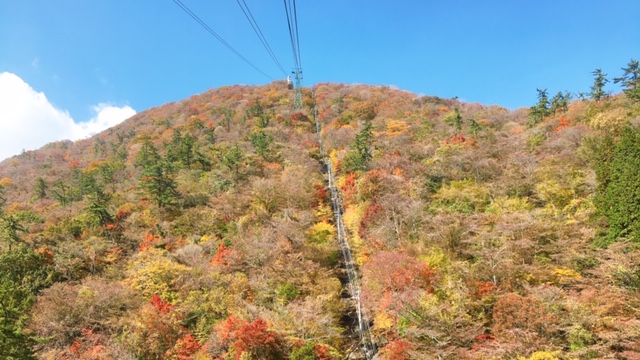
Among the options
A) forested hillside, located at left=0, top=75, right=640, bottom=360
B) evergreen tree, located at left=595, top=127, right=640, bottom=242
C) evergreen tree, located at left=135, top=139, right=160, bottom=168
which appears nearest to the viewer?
forested hillside, located at left=0, top=75, right=640, bottom=360

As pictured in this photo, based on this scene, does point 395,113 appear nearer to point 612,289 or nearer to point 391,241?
point 391,241

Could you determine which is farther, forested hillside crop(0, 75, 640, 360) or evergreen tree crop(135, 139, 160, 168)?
evergreen tree crop(135, 139, 160, 168)

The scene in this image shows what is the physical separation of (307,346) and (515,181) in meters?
23.7

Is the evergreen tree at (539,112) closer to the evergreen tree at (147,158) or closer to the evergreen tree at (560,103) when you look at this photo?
the evergreen tree at (560,103)

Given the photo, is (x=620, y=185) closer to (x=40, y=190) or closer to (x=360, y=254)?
(x=360, y=254)

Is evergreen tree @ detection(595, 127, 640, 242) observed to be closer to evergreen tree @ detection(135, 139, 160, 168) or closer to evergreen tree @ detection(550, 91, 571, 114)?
evergreen tree @ detection(550, 91, 571, 114)

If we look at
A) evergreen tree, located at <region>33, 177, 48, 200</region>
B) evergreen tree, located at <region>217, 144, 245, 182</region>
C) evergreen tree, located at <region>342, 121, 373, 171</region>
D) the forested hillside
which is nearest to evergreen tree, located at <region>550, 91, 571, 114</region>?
the forested hillside

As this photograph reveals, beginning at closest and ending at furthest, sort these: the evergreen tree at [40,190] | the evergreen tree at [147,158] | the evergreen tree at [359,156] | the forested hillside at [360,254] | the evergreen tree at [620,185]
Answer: the forested hillside at [360,254], the evergreen tree at [620,185], the evergreen tree at [359,156], the evergreen tree at [40,190], the evergreen tree at [147,158]

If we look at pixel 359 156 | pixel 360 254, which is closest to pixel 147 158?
pixel 359 156

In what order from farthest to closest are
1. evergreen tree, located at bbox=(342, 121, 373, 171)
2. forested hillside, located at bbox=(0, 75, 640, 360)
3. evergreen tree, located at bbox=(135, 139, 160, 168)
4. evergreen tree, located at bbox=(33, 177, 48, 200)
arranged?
evergreen tree, located at bbox=(135, 139, 160, 168) < evergreen tree, located at bbox=(33, 177, 48, 200) < evergreen tree, located at bbox=(342, 121, 373, 171) < forested hillside, located at bbox=(0, 75, 640, 360)

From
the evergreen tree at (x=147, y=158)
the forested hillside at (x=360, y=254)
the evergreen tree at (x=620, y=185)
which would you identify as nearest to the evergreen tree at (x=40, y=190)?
the forested hillside at (x=360, y=254)

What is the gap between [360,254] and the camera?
3014 cm

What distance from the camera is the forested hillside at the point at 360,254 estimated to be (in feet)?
55.4

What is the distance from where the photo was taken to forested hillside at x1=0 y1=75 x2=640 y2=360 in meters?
16.9
